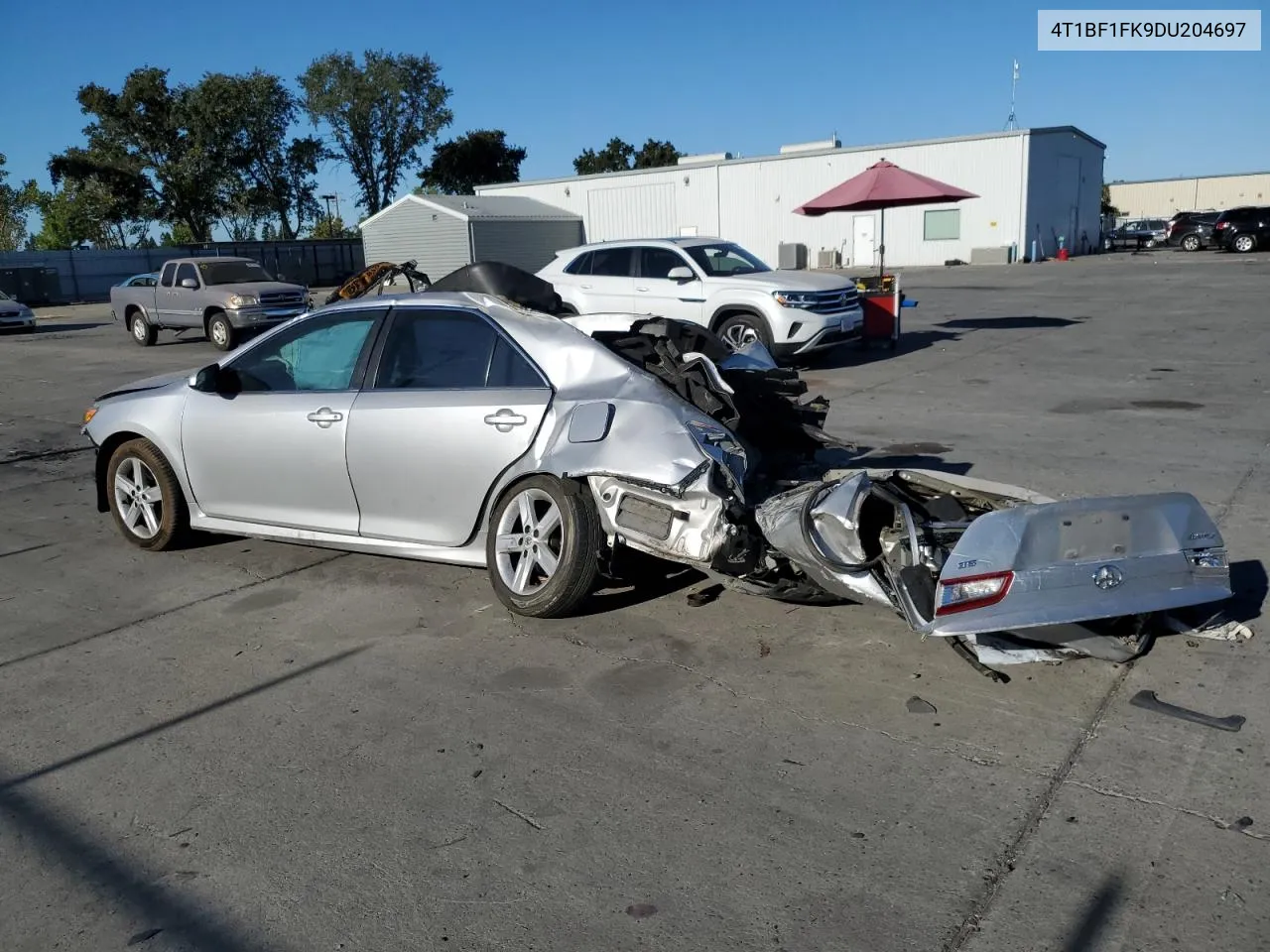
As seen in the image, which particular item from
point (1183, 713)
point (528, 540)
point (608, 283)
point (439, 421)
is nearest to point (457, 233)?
point (608, 283)

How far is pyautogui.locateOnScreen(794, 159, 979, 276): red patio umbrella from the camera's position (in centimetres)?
1619

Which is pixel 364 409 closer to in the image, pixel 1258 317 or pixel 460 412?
pixel 460 412

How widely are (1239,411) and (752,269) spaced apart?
6.71 meters

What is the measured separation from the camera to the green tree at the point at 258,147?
194 ft

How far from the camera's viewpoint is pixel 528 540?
522cm

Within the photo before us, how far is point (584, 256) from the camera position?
1543 cm

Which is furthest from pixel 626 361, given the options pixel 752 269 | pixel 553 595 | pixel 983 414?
pixel 752 269

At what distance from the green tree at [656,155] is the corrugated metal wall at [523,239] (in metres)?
42.8

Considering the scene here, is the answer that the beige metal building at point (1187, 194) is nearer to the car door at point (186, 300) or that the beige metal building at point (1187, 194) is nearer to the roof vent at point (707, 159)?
the roof vent at point (707, 159)

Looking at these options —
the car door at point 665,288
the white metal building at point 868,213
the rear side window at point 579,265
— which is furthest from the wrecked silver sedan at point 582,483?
the white metal building at point 868,213

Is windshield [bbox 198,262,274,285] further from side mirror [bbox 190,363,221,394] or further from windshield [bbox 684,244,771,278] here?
side mirror [bbox 190,363,221,394]

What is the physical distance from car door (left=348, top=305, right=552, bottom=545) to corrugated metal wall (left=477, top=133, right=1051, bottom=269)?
132 feet

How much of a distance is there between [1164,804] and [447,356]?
3927 millimetres

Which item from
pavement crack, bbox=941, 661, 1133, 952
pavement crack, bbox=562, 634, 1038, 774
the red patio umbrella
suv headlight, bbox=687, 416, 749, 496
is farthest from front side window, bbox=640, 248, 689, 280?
pavement crack, bbox=941, 661, 1133, 952
